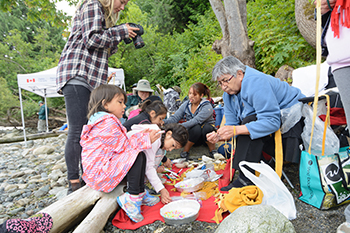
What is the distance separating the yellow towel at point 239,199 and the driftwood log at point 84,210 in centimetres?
82

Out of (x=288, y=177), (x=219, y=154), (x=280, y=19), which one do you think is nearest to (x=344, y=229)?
(x=288, y=177)

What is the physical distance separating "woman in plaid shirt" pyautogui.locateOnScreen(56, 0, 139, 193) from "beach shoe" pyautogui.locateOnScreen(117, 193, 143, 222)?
21.4 inches

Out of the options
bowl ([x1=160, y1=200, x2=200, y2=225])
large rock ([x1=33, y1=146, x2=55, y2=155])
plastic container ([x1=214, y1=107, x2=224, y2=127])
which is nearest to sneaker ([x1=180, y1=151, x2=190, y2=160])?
plastic container ([x1=214, y1=107, x2=224, y2=127])

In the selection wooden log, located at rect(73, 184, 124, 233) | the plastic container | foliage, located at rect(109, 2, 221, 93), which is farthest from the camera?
foliage, located at rect(109, 2, 221, 93)

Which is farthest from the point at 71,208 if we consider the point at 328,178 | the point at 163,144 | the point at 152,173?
the point at 328,178

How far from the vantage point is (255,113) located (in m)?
2.05

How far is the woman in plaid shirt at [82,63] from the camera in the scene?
6.50 ft

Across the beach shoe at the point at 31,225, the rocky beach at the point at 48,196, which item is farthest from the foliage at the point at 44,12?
the beach shoe at the point at 31,225

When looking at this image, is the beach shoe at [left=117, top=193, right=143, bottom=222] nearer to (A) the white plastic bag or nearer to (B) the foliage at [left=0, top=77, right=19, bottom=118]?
(A) the white plastic bag

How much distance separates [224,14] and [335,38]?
3931 mm

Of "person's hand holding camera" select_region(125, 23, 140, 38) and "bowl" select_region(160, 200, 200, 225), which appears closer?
"bowl" select_region(160, 200, 200, 225)

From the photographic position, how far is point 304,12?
176 inches

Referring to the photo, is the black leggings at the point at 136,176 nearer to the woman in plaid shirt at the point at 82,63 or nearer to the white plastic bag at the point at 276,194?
the woman in plaid shirt at the point at 82,63

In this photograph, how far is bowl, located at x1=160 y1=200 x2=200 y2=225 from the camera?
160 centimetres
